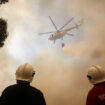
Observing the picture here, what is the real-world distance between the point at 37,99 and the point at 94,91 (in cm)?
153

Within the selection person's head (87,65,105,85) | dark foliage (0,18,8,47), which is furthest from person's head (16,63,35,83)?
dark foliage (0,18,8,47)

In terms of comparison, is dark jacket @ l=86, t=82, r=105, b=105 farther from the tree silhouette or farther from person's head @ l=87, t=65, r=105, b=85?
the tree silhouette

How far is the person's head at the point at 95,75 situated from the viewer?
19.4 ft

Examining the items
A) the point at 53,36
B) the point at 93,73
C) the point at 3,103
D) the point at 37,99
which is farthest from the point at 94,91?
the point at 53,36

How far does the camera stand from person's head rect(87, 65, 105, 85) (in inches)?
233

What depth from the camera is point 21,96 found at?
17.6 ft

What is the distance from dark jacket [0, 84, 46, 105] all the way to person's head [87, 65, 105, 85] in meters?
1.56

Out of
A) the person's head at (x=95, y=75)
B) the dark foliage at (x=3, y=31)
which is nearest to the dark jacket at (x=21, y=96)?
the person's head at (x=95, y=75)

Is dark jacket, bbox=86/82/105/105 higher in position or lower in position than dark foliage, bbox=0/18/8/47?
lower

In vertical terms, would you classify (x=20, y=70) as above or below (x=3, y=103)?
above

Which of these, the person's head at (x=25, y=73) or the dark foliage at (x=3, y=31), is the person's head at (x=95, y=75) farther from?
the dark foliage at (x=3, y=31)

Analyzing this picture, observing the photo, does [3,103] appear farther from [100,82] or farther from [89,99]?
[100,82]

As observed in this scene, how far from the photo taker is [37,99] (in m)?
5.40

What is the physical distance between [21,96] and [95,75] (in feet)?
7.25
